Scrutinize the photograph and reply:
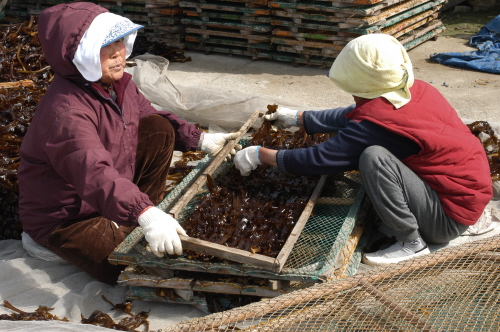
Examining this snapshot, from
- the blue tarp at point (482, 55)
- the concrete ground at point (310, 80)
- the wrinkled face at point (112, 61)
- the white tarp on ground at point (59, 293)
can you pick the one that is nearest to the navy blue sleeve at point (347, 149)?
the white tarp on ground at point (59, 293)

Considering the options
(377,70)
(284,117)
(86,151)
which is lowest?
(284,117)

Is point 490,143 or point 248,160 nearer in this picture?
point 248,160

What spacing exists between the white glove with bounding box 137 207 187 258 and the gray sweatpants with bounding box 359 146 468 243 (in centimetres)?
108

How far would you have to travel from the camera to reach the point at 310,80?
637 centimetres

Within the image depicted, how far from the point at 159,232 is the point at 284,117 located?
1.56m

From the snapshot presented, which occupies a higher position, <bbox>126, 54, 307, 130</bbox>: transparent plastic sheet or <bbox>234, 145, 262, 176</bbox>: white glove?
<bbox>234, 145, 262, 176</bbox>: white glove

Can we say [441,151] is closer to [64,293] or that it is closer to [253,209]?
[253,209]

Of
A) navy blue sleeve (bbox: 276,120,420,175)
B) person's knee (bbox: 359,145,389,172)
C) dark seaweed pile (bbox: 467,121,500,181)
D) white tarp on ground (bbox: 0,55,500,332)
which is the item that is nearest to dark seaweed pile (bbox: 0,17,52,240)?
white tarp on ground (bbox: 0,55,500,332)

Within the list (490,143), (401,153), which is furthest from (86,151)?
(490,143)

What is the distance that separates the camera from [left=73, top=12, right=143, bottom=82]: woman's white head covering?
2.68m

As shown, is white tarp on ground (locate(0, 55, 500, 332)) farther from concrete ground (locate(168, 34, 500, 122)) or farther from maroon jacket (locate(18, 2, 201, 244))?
concrete ground (locate(168, 34, 500, 122))

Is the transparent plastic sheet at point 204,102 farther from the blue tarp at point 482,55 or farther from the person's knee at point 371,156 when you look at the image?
the blue tarp at point 482,55

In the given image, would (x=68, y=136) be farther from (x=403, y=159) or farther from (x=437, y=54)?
(x=437, y=54)

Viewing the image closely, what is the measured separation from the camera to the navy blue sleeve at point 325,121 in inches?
142
